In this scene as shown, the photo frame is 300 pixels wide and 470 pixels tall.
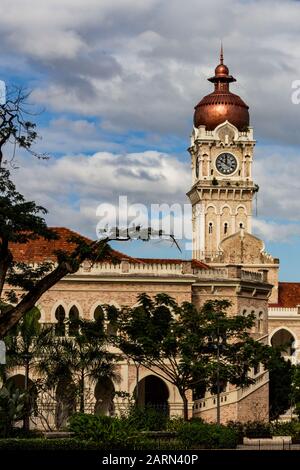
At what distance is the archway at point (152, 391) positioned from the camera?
2581 inches

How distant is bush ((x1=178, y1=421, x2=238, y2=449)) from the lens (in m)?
42.1

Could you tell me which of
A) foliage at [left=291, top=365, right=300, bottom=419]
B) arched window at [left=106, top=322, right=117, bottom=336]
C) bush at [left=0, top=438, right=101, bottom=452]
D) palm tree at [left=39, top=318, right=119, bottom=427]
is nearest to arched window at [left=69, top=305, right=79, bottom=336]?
palm tree at [left=39, top=318, right=119, bottom=427]

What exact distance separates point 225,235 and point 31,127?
104 meters

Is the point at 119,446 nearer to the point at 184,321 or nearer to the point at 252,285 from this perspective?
the point at 184,321

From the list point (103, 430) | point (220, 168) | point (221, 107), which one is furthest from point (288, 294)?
point (103, 430)

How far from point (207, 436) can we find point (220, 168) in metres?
98.3

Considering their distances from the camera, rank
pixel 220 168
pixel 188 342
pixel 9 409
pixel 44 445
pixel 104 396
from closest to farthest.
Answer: pixel 44 445
pixel 9 409
pixel 188 342
pixel 104 396
pixel 220 168

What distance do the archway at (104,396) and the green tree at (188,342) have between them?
3.69m

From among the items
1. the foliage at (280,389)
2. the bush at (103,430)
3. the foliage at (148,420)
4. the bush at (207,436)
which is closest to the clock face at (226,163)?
the foliage at (280,389)

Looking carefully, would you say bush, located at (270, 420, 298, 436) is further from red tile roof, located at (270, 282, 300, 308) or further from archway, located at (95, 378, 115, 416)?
red tile roof, located at (270, 282, 300, 308)

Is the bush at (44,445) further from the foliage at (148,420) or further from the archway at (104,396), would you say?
the archway at (104,396)

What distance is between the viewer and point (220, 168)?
458 ft

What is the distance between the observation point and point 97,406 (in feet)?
204

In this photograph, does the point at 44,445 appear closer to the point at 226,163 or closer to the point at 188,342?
the point at 188,342
